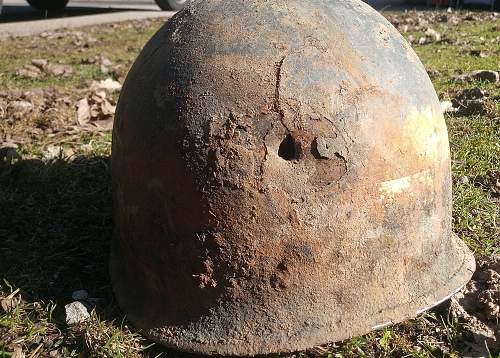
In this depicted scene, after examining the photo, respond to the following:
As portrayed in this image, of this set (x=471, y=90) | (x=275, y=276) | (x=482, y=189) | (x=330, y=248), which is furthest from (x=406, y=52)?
(x=471, y=90)

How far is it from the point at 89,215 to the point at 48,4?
429 inches

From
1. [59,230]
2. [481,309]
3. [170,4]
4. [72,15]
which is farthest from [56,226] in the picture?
[72,15]

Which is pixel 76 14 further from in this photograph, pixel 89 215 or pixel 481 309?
pixel 481 309

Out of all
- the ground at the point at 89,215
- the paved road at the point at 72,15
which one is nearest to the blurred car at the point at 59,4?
the paved road at the point at 72,15

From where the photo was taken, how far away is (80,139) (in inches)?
173

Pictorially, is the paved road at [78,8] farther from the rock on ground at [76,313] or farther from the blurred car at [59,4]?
the rock on ground at [76,313]

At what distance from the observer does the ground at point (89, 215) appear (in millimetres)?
2268

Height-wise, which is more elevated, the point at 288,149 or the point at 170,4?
the point at 288,149

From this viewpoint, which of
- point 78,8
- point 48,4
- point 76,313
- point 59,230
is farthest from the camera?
point 78,8

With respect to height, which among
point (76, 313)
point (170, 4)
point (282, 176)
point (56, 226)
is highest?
point (282, 176)

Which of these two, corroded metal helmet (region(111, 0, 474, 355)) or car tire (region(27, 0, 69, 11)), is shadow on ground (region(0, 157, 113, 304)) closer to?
corroded metal helmet (region(111, 0, 474, 355))

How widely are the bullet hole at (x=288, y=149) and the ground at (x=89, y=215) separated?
0.77 metres

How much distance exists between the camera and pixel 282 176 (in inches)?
77.0

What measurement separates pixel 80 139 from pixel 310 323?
2.89 m
